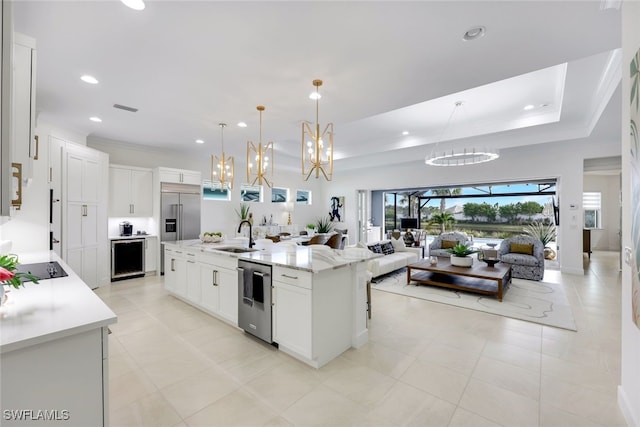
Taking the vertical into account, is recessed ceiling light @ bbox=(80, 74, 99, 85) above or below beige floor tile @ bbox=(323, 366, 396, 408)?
above

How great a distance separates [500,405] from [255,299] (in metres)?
2.30

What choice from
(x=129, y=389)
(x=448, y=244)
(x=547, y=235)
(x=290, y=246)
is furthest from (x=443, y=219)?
(x=129, y=389)

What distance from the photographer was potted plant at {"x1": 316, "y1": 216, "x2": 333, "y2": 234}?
975cm

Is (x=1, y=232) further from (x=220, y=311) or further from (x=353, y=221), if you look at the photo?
(x=353, y=221)

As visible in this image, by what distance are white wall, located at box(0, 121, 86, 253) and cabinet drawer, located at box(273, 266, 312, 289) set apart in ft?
11.8

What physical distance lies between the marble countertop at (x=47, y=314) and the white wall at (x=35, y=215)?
2.78 meters

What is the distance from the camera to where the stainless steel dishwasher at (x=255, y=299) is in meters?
2.86

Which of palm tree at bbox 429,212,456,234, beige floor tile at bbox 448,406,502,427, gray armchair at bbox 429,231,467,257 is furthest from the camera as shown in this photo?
palm tree at bbox 429,212,456,234

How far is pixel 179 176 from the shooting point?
627 cm

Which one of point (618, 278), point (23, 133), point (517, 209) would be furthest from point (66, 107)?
point (517, 209)

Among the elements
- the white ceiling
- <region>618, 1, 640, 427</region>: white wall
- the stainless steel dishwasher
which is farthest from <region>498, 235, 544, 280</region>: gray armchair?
the stainless steel dishwasher

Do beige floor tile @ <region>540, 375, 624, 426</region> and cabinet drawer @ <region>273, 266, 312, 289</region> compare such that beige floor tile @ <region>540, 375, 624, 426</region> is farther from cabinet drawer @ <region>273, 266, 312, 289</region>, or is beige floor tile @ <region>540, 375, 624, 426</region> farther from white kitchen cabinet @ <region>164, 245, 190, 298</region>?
white kitchen cabinet @ <region>164, 245, 190, 298</region>

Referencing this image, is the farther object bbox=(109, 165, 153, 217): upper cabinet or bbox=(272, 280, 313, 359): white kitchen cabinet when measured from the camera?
bbox=(109, 165, 153, 217): upper cabinet

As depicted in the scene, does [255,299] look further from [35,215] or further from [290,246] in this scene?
→ [35,215]
